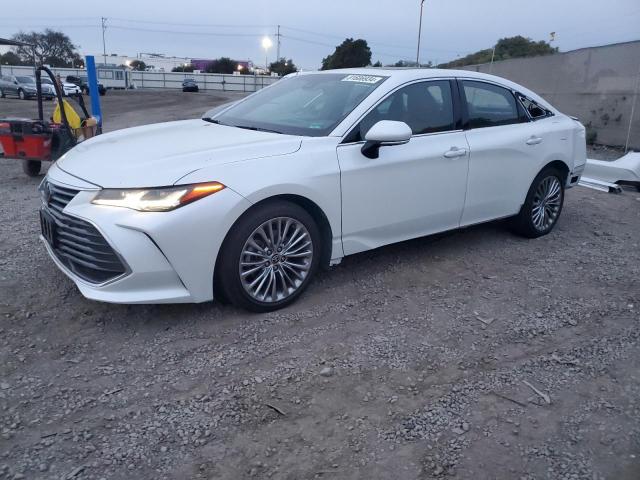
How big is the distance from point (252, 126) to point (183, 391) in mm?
2195

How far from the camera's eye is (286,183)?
3.55 m

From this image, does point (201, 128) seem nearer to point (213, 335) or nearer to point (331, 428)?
point (213, 335)

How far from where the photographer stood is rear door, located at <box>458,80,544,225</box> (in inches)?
186

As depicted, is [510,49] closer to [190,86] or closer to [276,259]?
[190,86]

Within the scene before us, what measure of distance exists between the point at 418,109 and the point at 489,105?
958 millimetres

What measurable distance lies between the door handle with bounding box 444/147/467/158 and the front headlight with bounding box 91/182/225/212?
215 cm

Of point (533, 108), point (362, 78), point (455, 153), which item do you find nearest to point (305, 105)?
point (362, 78)

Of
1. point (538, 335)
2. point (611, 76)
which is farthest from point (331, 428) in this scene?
point (611, 76)

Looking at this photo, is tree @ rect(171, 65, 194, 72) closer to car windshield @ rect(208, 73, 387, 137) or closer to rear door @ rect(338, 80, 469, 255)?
car windshield @ rect(208, 73, 387, 137)

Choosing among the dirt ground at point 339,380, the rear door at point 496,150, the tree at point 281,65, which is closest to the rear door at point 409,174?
the rear door at point 496,150

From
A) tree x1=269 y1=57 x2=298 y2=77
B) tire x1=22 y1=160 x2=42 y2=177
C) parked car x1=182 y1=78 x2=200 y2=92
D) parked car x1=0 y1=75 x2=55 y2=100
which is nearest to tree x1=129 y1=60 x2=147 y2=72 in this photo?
tree x1=269 y1=57 x2=298 y2=77

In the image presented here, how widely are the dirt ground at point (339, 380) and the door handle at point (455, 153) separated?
96cm

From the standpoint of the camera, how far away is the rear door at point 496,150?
473 centimetres

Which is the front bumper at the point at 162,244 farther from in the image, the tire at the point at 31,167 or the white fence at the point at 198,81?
the white fence at the point at 198,81
